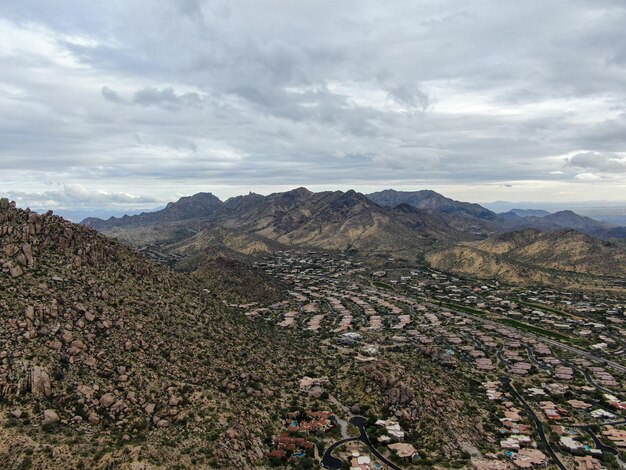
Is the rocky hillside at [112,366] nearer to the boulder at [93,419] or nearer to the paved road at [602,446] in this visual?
the boulder at [93,419]

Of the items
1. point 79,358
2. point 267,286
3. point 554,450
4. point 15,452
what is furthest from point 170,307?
point 267,286

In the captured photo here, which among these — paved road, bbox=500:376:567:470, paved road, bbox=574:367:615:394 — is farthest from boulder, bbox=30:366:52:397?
paved road, bbox=574:367:615:394

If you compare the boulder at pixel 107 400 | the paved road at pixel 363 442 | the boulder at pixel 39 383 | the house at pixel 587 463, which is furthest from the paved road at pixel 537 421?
the boulder at pixel 39 383

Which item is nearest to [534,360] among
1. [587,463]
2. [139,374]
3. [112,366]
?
[587,463]

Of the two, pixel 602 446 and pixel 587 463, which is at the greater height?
pixel 587 463

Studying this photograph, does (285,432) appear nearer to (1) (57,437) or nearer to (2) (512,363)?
(1) (57,437)

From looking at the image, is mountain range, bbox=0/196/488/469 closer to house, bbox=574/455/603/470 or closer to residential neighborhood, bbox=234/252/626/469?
residential neighborhood, bbox=234/252/626/469

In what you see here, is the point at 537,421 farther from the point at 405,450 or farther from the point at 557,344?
the point at 557,344

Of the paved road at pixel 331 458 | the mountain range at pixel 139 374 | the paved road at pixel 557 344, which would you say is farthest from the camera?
the paved road at pixel 557 344
